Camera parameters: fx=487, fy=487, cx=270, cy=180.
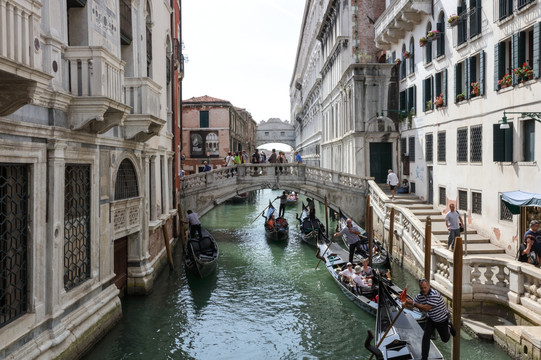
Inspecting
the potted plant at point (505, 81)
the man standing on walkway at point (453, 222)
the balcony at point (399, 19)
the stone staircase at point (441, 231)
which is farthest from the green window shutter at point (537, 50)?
the balcony at point (399, 19)

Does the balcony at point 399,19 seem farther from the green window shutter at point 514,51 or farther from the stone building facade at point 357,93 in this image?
the green window shutter at point 514,51

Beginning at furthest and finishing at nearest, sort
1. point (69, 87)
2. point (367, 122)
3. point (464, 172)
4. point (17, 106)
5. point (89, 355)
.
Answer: point (367, 122) < point (464, 172) < point (89, 355) < point (69, 87) < point (17, 106)

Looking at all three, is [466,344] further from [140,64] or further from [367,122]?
[367,122]

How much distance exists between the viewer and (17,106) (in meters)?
4.84

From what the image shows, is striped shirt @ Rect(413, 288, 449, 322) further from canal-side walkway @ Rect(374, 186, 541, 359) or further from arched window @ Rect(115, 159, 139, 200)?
arched window @ Rect(115, 159, 139, 200)

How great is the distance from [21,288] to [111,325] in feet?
9.30

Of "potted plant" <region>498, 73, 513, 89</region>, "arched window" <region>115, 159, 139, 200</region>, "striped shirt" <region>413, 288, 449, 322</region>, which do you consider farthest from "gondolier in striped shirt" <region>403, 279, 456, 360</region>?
"potted plant" <region>498, 73, 513, 89</region>

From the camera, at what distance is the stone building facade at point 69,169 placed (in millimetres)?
5152

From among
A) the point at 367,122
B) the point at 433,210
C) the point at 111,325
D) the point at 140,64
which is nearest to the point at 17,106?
the point at 111,325

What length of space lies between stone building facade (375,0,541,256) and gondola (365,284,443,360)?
12.8 ft

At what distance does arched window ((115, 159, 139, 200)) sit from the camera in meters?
9.11

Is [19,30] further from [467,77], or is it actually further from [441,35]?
[441,35]

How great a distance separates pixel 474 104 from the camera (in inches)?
476

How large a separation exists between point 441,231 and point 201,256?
617 cm
